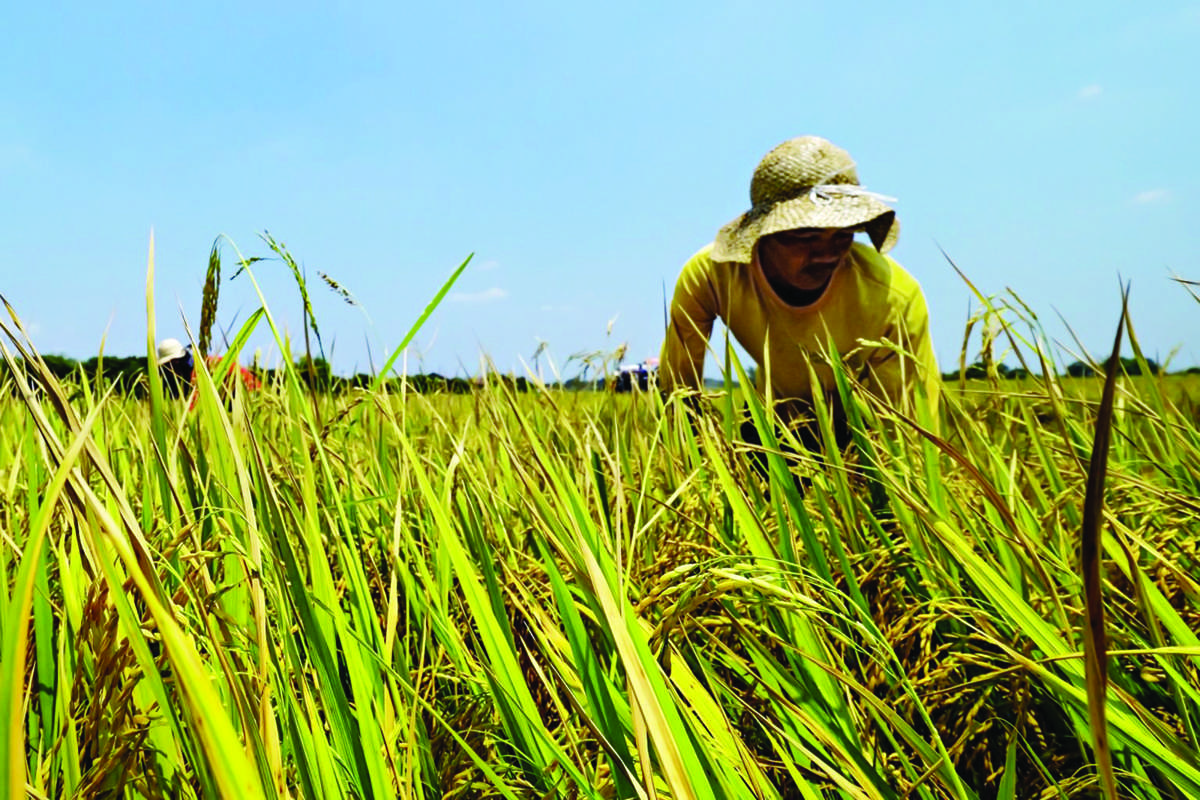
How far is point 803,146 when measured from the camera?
2754 millimetres

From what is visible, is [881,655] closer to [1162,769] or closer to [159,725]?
[1162,769]

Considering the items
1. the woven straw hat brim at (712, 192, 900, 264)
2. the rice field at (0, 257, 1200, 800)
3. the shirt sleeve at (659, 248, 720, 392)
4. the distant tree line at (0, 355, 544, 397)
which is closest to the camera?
the rice field at (0, 257, 1200, 800)

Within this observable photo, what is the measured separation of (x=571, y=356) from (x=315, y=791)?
1116mm

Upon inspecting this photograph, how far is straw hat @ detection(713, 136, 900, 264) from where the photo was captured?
8.11 ft

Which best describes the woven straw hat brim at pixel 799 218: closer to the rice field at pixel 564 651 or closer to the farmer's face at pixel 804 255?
the farmer's face at pixel 804 255

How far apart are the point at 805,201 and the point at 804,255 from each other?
0.60 feet

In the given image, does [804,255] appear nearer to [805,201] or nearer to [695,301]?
[805,201]

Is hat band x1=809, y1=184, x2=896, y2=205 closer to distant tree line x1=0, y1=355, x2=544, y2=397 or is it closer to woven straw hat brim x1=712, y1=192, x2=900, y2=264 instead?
woven straw hat brim x1=712, y1=192, x2=900, y2=264

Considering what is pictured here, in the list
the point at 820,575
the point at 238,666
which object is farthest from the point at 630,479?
the point at 238,666

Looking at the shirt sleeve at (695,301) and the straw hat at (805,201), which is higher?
the straw hat at (805,201)

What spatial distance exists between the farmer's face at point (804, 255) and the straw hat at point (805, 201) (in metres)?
0.07

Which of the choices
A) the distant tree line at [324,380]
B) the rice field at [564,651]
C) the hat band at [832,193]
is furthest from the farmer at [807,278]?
the rice field at [564,651]

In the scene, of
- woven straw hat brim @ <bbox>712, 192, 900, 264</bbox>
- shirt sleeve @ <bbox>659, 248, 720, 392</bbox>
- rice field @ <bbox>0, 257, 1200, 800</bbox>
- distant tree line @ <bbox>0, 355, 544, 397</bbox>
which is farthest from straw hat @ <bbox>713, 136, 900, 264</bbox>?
rice field @ <bbox>0, 257, 1200, 800</bbox>

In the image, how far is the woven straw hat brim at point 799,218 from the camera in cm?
243
